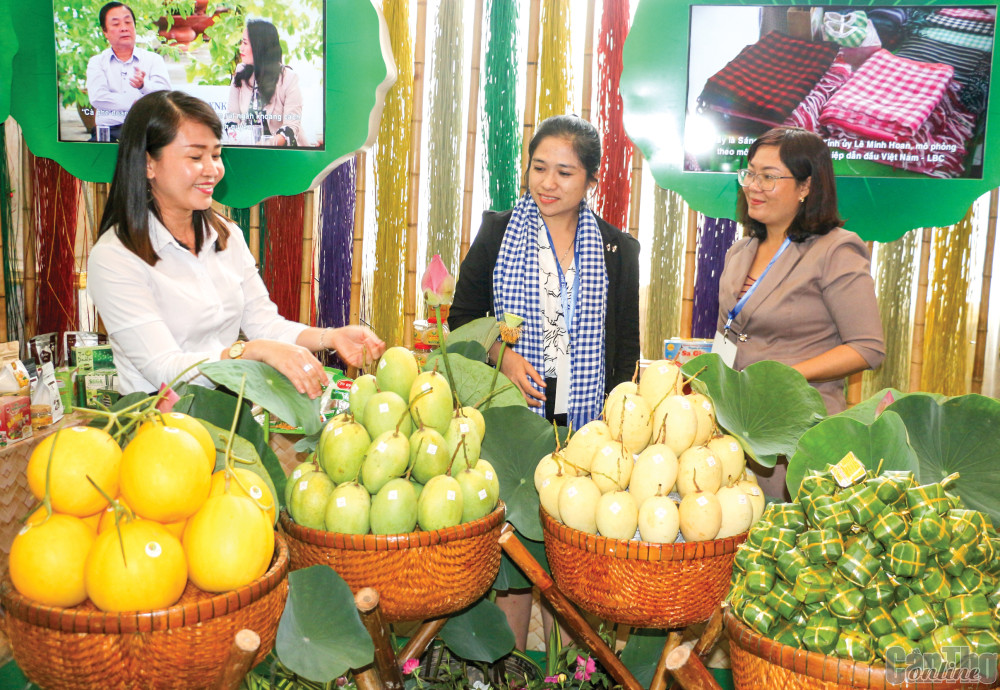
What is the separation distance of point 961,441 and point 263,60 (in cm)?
251

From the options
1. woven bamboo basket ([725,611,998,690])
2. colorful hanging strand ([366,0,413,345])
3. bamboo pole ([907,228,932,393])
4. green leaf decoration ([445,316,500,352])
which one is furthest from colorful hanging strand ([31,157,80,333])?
bamboo pole ([907,228,932,393])

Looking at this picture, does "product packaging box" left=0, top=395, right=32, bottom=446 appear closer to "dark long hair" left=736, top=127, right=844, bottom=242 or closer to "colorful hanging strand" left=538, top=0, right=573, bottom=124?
"colorful hanging strand" left=538, top=0, right=573, bottom=124

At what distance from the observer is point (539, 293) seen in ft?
7.45

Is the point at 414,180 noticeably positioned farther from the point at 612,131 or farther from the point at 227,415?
the point at 227,415

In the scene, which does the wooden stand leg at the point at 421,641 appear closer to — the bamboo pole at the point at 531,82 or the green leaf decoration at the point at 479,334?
the green leaf decoration at the point at 479,334

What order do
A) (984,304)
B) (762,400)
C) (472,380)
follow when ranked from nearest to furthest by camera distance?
(762,400) → (472,380) → (984,304)

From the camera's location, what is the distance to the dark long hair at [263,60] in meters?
2.82

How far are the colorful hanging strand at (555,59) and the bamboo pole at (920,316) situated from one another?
1.31 metres

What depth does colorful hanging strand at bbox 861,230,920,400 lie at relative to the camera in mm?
2812

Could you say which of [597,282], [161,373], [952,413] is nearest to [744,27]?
[597,282]

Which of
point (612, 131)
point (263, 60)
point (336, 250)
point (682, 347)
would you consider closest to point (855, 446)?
point (682, 347)

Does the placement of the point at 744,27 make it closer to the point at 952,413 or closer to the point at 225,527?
the point at 952,413

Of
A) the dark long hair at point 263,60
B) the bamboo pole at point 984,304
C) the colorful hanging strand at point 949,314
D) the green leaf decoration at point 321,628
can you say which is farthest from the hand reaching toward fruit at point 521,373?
the bamboo pole at point 984,304

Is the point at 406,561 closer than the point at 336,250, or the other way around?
the point at 406,561
